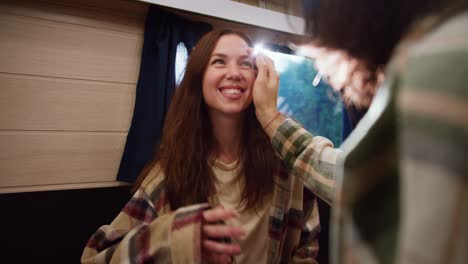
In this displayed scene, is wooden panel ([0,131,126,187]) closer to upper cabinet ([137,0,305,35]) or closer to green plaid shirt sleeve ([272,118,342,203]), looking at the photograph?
upper cabinet ([137,0,305,35])

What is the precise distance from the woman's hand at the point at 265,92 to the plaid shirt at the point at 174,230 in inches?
9.6

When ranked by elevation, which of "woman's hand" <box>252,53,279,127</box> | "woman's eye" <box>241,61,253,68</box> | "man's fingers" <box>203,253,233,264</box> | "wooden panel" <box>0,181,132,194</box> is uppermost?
"woman's eye" <box>241,61,253,68</box>

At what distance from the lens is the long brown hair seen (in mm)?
822

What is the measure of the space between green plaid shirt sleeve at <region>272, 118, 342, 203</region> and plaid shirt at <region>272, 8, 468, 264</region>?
0.37 meters

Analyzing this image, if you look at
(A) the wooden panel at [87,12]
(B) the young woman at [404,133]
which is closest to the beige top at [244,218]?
(B) the young woman at [404,133]

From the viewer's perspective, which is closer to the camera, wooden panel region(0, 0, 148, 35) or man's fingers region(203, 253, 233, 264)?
man's fingers region(203, 253, 233, 264)

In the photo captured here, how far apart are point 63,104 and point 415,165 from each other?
1.39 metres

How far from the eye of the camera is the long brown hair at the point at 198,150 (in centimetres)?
82

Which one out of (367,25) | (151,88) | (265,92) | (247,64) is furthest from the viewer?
(151,88)

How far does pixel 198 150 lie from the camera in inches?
34.9

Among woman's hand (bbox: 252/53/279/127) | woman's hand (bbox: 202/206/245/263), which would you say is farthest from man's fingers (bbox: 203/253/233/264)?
woman's hand (bbox: 252/53/279/127)

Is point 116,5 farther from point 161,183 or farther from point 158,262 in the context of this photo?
point 158,262

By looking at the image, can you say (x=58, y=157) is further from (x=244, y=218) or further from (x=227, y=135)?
(x=244, y=218)

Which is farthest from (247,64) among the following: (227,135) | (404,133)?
(404,133)
